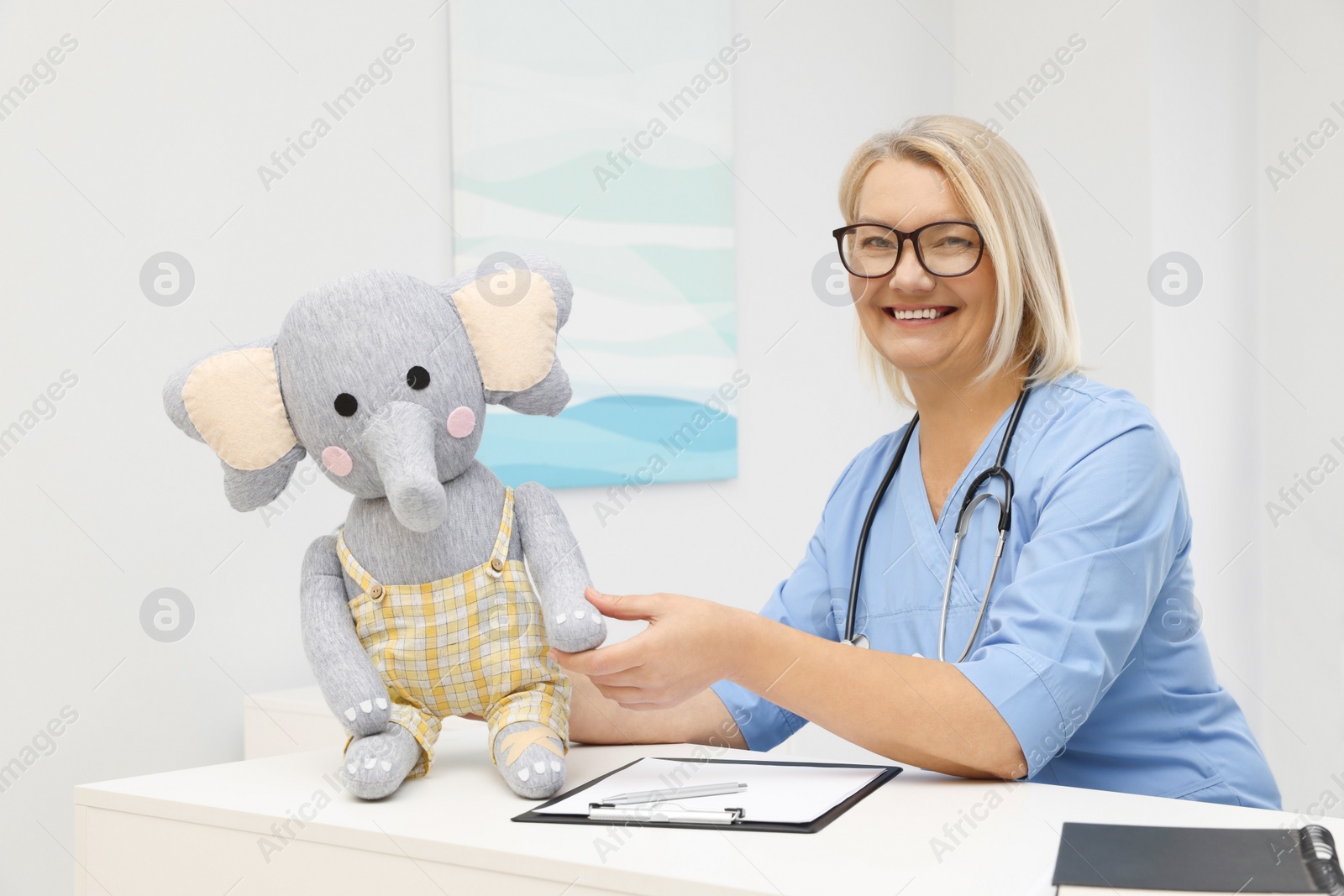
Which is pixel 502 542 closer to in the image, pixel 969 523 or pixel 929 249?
pixel 969 523

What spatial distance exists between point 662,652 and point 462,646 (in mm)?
167

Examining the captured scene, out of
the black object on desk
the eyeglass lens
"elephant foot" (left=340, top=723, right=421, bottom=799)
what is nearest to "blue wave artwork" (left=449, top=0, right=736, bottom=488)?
the eyeglass lens

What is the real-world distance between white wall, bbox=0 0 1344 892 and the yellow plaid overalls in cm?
70

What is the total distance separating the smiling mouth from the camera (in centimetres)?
127

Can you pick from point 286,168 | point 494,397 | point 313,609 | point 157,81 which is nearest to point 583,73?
point 286,168

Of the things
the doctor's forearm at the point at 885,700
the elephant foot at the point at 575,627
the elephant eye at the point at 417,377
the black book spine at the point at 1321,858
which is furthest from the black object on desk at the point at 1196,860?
the elephant eye at the point at 417,377

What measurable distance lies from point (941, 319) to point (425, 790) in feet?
2.37

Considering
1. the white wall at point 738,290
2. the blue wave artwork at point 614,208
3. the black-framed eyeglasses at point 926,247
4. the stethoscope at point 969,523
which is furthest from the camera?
the blue wave artwork at point 614,208

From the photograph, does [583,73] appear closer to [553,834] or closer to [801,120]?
[801,120]

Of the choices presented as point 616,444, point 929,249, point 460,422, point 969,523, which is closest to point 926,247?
point 929,249

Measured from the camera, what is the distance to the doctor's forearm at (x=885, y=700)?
0.92 meters

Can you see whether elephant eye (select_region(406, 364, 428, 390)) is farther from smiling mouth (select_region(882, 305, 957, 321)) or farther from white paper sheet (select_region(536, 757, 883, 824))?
smiling mouth (select_region(882, 305, 957, 321))

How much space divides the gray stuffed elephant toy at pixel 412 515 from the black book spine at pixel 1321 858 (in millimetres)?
482

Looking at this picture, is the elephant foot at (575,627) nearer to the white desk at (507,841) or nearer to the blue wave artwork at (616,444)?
the white desk at (507,841)
